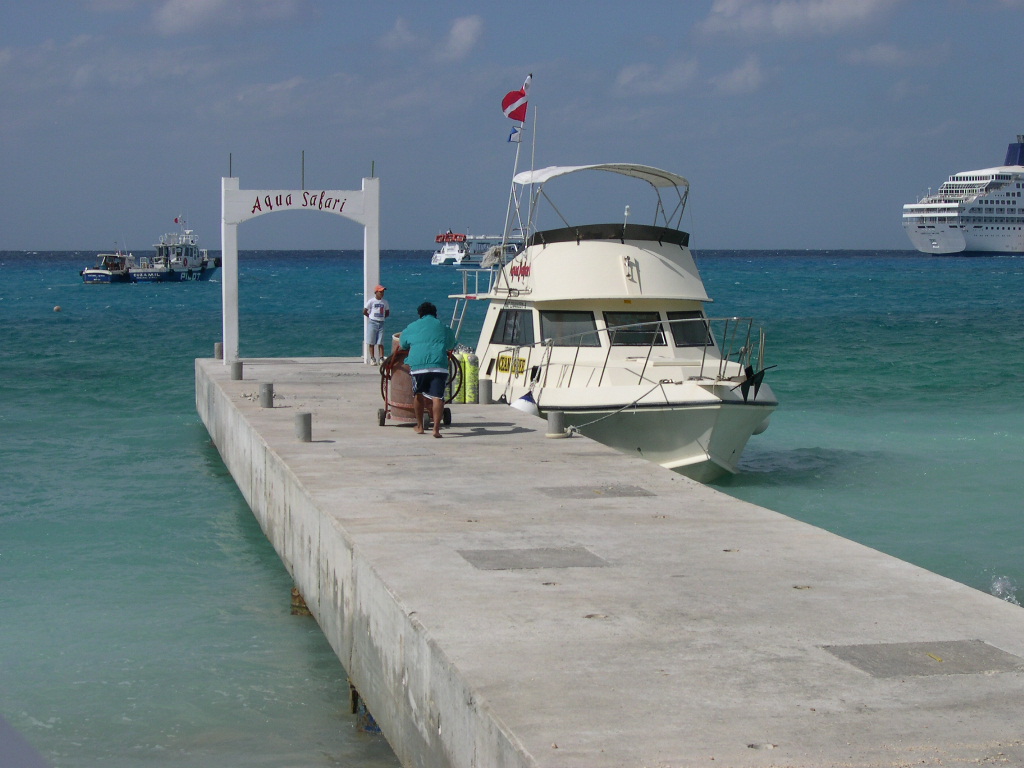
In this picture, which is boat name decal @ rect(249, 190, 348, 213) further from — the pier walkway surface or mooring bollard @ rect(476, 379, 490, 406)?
the pier walkway surface

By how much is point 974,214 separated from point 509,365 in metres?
161

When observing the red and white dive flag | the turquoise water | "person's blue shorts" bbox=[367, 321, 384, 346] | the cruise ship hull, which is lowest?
the turquoise water

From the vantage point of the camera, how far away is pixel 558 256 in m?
17.1

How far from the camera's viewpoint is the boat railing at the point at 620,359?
52.7 ft

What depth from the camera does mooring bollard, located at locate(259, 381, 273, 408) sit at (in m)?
16.0

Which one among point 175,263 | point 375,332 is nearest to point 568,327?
point 375,332

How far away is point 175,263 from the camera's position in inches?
3947

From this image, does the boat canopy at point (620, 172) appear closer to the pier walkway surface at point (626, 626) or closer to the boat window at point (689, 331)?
the boat window at point (689, 331)

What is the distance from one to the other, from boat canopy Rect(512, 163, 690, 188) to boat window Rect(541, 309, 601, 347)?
85.3 inches

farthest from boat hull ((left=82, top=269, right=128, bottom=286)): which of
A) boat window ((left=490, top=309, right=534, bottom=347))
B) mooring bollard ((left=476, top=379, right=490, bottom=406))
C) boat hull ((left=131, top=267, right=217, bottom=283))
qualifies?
mooring bollard ((left=476, top=379, right=490, bottom=406))

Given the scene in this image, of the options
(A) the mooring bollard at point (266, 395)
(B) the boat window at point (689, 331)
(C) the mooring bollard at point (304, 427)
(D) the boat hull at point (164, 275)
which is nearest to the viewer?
(C) the mooring bollard at point (304, 427)

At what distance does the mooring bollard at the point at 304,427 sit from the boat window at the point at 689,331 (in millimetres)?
5793

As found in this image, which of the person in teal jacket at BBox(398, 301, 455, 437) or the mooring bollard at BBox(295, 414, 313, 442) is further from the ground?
the person in teal jacket at BBox(398, 301, 455, 437)

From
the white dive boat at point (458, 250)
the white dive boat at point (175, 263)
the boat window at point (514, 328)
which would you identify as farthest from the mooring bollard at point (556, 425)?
the white dive boat at point (458, 250)
